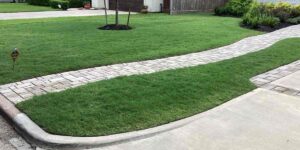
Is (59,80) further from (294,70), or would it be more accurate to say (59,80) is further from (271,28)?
(271,28)

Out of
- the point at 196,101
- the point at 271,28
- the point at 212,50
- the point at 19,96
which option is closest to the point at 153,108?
the point at 196,101

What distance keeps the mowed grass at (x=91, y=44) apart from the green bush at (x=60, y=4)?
461 inches

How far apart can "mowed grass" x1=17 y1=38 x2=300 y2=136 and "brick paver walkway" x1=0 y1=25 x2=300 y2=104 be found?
403 mm

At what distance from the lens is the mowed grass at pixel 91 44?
7.57 m

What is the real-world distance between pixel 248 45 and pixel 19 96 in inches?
285

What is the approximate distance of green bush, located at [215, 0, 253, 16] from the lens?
69.1 ft

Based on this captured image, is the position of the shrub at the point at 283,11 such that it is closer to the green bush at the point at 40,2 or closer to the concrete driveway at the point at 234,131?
the concrete driveway at the point at 234,131

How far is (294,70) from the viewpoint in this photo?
7.76m

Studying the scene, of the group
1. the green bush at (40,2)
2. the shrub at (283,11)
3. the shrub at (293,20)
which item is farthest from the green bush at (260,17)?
the green bush at (40,2)

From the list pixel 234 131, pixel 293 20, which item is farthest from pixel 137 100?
pixel 293 20

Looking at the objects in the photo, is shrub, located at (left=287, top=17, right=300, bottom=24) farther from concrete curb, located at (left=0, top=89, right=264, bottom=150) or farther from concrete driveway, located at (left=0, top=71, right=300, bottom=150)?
concrete curb, located at (left=0, top=89, right=264, bottom=150)

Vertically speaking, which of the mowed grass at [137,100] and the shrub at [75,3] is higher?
the shrub at [75,3]

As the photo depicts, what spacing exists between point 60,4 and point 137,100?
848 inches

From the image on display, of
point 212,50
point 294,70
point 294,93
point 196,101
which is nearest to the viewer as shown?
point 196,101
